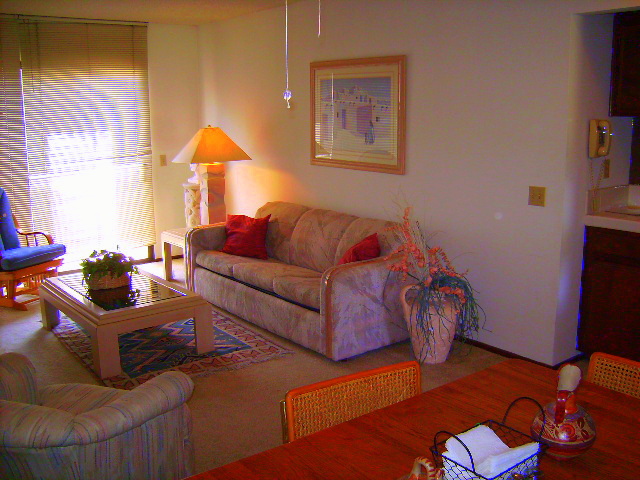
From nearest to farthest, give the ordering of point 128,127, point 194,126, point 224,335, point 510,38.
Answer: point 510,38, point 224,335, point 128,127, point 194,126

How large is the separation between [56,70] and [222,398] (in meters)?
4.21

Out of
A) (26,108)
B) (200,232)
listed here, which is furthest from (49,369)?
(26,108)

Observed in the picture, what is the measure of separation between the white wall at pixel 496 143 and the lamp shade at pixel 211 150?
1189 millimetres

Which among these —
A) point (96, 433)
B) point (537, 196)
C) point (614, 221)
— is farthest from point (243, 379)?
point (614, 221)

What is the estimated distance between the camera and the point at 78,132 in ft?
21.8

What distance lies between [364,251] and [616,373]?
8.28 feet

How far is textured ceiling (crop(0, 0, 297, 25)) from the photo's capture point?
218 inches

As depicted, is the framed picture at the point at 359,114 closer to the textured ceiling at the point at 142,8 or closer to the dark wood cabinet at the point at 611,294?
the textured ceiling at the point at 142,8

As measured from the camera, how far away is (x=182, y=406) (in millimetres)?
2596

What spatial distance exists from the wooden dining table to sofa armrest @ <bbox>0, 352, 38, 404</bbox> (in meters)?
1.43

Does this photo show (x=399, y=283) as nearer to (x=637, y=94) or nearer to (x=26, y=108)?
(x=637, y=94)

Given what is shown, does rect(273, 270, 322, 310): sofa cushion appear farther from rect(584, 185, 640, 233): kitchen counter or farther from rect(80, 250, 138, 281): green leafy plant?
rect(584, 185, 640, 233): kitchen counter

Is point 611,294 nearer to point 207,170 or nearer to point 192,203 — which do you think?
point 207,170

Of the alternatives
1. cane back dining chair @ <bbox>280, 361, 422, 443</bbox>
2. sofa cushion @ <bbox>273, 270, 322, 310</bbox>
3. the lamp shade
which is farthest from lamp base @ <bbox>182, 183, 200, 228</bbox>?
cane back dining chair @ <bbox>280, 361, 422, 443</bbox>
